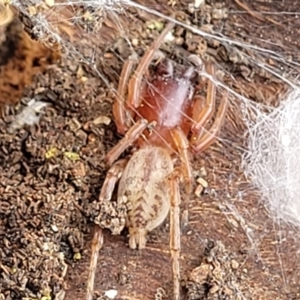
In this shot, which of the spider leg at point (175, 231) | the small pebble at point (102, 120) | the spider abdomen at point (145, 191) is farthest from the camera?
the small pebble at point (102, 120)

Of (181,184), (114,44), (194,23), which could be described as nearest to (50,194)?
(181,184)

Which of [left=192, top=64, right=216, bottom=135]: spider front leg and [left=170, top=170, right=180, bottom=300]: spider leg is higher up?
[left=192, top=64, right=216, bottom=135]: spider front leg

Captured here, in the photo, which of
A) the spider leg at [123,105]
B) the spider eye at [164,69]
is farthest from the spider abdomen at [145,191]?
the spider eye at [164,69]

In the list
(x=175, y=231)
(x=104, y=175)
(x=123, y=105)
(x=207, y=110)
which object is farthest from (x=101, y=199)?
(x=207, y=110)

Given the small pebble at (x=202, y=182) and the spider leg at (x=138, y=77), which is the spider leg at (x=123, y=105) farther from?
the small pebble at (x=202, y=182)

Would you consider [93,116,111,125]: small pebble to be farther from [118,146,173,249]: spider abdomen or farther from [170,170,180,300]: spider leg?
[170,170,180,300]: spider leg

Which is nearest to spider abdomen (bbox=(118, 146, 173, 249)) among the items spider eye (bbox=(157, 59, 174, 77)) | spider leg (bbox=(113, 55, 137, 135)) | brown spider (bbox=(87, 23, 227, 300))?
brown spider (bbox=(87, 23, 227, 300))

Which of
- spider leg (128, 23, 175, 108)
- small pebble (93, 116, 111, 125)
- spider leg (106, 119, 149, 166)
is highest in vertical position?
spider leg (128, 23, 175, 108)
